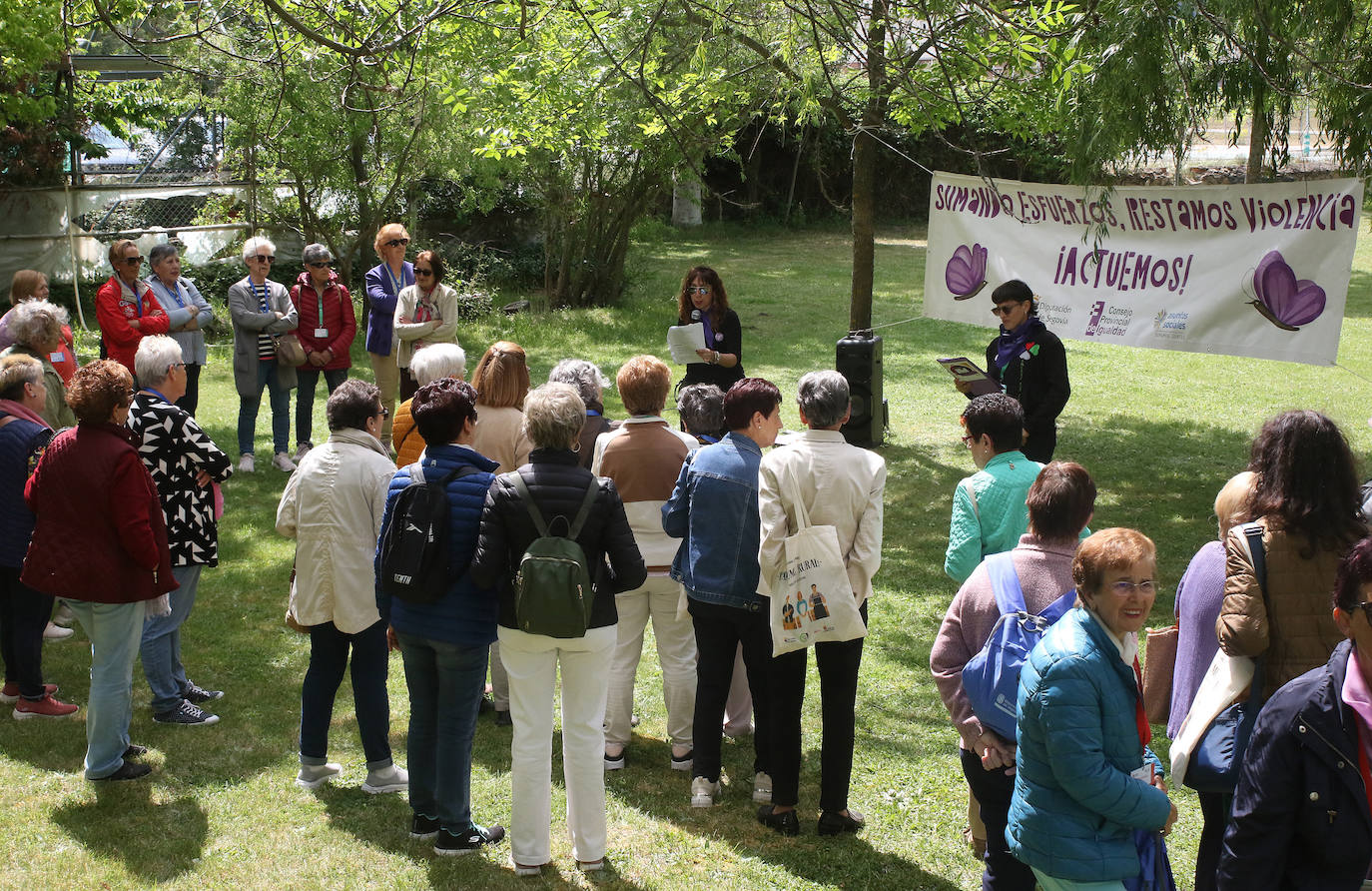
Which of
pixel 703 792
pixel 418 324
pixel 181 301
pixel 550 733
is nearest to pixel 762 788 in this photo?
pixel 703 792

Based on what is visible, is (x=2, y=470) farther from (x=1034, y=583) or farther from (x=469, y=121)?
(x=469, y=121)

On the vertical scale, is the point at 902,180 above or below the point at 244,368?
above

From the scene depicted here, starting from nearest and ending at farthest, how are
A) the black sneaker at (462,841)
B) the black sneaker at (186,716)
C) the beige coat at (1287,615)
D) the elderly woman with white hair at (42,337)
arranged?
the beige coat at (1287,615)
the black sneaker at (462,841)
the black sneaker at (186,716)
the elderly woman with white hair at (42,337)

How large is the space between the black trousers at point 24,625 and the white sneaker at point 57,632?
3.43 feet

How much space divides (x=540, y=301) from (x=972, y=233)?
9.27 metres

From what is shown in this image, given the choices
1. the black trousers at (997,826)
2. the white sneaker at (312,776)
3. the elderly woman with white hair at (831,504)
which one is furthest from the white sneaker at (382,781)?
the black trousers at (997,826)

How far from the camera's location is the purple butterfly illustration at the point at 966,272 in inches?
375

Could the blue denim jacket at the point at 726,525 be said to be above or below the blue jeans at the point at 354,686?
above

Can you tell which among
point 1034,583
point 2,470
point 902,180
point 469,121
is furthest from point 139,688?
point 902,180

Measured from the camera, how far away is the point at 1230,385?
13391mm

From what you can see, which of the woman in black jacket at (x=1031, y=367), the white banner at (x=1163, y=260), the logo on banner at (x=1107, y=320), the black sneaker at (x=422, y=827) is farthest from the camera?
the logo on banner at (x=1107, y=320)

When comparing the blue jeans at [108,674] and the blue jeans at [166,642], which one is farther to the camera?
the blue jeans at [166,642]

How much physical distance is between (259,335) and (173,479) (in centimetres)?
427

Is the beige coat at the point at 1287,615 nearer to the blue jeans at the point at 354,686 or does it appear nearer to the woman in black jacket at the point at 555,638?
the woman in black jacket at the point at 555,638
